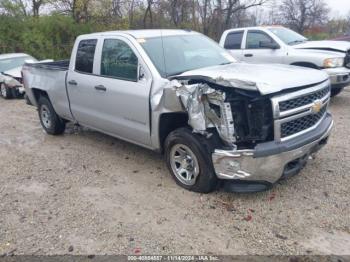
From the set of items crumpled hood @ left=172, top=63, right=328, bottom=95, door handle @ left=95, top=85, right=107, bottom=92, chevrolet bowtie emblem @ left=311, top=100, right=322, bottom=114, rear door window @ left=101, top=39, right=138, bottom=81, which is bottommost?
chevrolet bowtie emblem @ left=311, top=100, right=322, bottom=114

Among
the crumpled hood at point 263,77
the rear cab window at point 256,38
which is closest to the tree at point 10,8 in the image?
the rear cab window at point 256,38

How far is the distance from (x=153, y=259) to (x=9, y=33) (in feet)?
50.0

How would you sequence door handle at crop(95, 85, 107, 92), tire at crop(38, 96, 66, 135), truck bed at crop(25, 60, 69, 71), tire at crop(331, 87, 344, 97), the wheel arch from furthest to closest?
1. tire at crop(331, 87, 344, 97)
2. tire at crop(38, 96, 66, 135)
3. truck bed at crop(25, 60, 69, 71)
4. door handle at crop(95, 85, 107, 92)
5. the wheel arch

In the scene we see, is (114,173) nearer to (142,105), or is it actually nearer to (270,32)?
(142,105)

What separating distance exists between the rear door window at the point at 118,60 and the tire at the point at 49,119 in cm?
211

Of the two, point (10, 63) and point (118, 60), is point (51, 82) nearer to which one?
point (118, 60)

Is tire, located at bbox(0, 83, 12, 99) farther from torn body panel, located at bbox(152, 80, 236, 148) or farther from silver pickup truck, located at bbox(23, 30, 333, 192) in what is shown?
torn body panel, located at bbox(152, 80, 236, 148)

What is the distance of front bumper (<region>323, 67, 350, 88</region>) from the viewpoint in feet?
24.4

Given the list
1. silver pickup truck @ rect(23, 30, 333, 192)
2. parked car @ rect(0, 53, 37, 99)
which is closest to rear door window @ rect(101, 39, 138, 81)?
silver pickup truck @ rect(23, 30, 333, 192)

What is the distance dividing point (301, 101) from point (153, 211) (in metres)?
1.96

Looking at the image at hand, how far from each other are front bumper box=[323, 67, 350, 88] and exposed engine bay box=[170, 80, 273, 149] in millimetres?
4841

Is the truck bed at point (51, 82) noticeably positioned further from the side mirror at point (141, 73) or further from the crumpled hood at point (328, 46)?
the crumpled hood at point (328, 46)

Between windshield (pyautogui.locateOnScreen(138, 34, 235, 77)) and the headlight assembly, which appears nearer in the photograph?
windshield (pyautogui.locateOnScreen(138, 34, 235, 77))

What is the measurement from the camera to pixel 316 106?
3773mm
